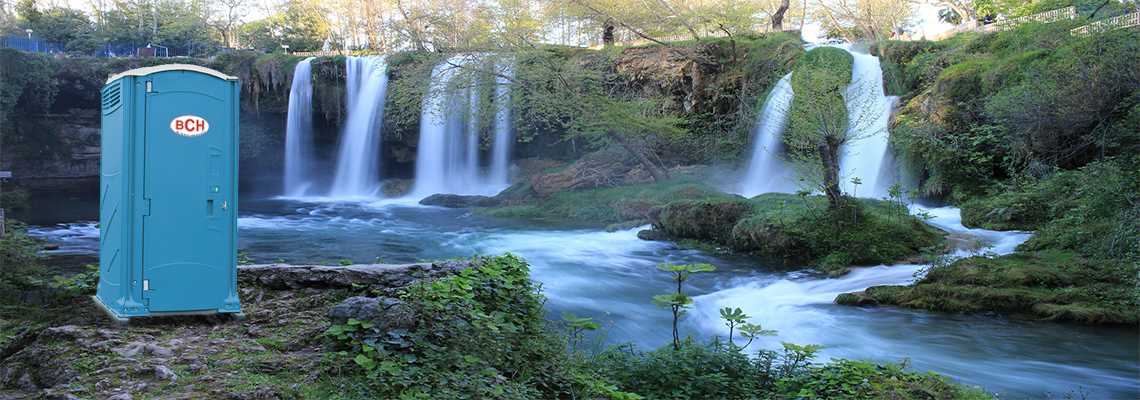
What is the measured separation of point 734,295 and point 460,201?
47.8ft

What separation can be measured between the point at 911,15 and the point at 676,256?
143ft

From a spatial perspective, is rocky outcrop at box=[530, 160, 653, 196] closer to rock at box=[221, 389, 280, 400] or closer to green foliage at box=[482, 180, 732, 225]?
green foliage at box=[482, 180, 732, 225]

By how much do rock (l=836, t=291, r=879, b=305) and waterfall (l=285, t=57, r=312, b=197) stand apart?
2389 centimetres

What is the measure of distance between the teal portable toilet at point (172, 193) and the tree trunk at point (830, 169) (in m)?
8.69

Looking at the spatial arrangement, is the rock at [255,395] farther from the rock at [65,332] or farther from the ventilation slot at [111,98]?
the ventilation slot at [111,98]

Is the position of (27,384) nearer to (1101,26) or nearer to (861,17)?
(1101,26)

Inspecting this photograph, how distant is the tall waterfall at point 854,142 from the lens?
15.6 metres

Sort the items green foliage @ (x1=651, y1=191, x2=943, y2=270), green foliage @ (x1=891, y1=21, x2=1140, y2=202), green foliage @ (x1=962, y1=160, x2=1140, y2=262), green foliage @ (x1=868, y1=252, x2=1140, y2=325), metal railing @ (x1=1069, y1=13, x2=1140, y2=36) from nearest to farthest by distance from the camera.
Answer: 1. green foliage @ (x1=868, y1=252, x2=1140, y2=325)
2. green foliage @ (x1=962, y1=160, x2=1140, y2=262)
3. green foliage @ (x1=891, y1=21, x2=1140, y2=202)
4. green foliage @ (x1=651, y1=191, x2=943, y2=270)
5. metal railing @ (x1=1069, y1=13, x2=1140, y2=36)

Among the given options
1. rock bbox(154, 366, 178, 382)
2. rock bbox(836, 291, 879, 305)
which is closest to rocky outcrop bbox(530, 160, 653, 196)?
rock bbox(836, 291, 879, 305)

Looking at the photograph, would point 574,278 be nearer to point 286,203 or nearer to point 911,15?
point 286,203

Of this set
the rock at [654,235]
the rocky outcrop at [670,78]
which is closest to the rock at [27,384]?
the rock at [654,235]

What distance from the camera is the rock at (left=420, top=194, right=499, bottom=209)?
21.6 metres

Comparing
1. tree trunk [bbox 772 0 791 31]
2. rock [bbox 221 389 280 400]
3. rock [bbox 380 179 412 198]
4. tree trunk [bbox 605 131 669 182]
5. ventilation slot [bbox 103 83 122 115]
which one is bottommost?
rock [bbox 221 389 280 400]

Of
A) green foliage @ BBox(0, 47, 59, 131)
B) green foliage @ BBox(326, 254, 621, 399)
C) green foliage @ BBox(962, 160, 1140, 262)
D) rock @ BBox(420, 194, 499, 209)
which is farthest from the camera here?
green foliage @ BBox(0, 47, 59, 131)
